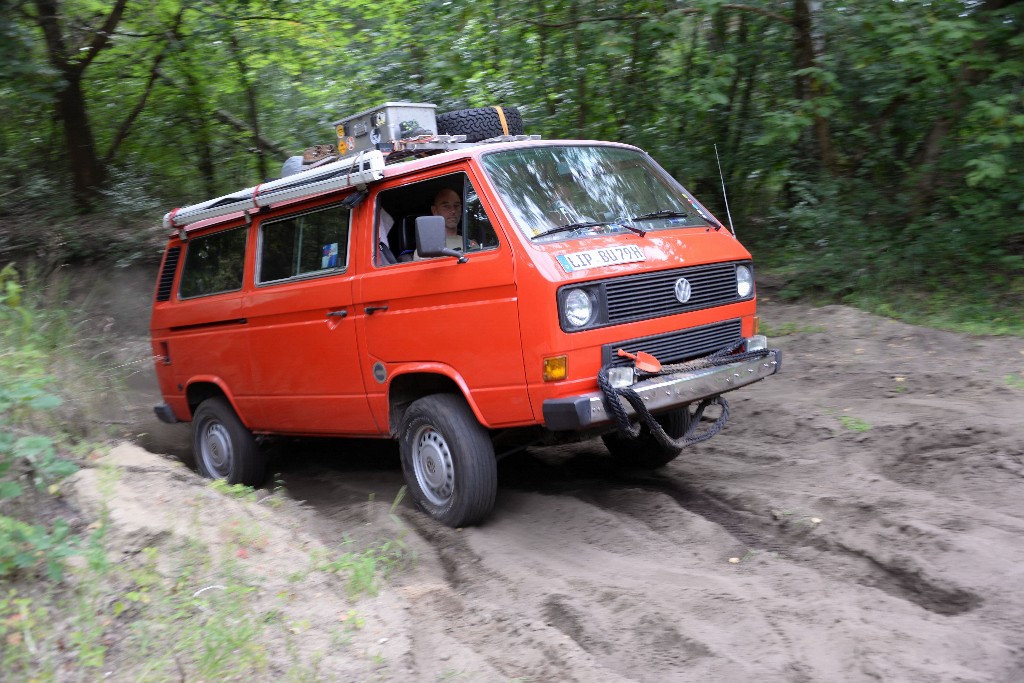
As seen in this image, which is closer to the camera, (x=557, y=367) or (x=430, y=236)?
(x=557, y=367)

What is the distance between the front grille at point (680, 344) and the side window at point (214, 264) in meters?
3.26

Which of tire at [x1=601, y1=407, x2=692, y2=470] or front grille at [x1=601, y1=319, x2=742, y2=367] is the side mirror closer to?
front grille at [x1=601, y1=319, x2=742, y2=367]

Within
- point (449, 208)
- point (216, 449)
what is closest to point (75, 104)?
point (216, 449)

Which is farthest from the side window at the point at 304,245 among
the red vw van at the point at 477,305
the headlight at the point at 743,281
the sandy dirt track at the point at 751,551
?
the headlight at the point at 743,281

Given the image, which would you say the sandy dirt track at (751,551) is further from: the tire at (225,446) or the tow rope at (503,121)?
the tow rope at (503,121)

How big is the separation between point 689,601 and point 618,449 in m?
2.42

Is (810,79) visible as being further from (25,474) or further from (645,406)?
(25,474)

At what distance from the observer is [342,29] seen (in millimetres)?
12539

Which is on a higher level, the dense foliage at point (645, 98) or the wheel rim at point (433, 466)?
the dense foliage at point (645, 98)

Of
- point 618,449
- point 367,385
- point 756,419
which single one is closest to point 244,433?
point 367,385

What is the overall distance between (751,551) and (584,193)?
2.25 m

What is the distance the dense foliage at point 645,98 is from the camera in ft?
28.1

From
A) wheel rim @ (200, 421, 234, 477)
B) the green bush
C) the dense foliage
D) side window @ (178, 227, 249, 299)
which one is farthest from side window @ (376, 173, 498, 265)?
the dense foliage

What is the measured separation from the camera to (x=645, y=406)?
4512mm
